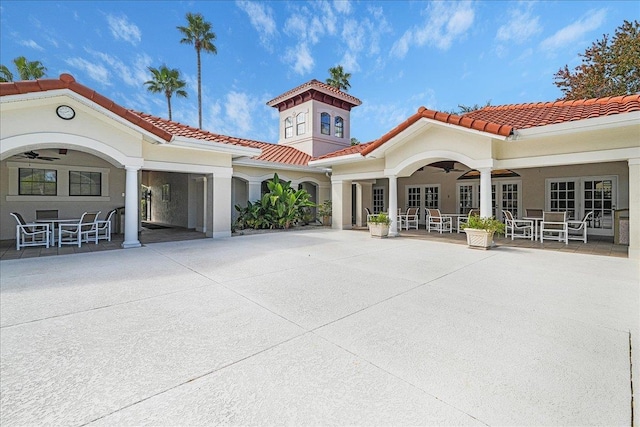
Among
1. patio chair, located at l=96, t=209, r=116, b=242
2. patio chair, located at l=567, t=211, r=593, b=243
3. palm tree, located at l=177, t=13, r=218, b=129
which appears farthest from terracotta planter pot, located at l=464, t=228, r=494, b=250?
palm tree, located at l=177, t=13, r=218, b=129

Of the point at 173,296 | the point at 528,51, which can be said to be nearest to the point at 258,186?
the point at 173,296

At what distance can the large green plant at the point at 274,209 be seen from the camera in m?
13.9

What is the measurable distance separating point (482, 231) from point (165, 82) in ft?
104

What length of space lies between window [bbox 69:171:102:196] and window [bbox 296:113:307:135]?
11.8 meters

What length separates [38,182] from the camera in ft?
38.3

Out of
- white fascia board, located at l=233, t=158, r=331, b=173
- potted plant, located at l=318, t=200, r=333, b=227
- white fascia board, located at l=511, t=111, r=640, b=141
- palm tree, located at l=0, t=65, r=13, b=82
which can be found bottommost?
potted plant, located at l=318, t=200, r=333, b=227

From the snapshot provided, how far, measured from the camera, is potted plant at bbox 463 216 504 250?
30.1 ft

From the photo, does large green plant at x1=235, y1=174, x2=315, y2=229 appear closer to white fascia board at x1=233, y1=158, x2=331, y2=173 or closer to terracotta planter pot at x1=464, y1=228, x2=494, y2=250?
white fascia board at x1=233, y1=158, x2=331, y2=173

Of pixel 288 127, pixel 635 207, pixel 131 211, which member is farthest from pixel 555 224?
pixel 288 127

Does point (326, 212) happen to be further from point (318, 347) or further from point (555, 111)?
point (318, 347)

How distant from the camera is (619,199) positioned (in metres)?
11.9

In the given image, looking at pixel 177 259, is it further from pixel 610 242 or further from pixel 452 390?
pixel 610 242

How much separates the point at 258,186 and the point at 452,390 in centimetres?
1377

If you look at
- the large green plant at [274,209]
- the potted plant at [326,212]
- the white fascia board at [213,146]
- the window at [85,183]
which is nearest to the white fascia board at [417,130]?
the large green plant at [274,209]
